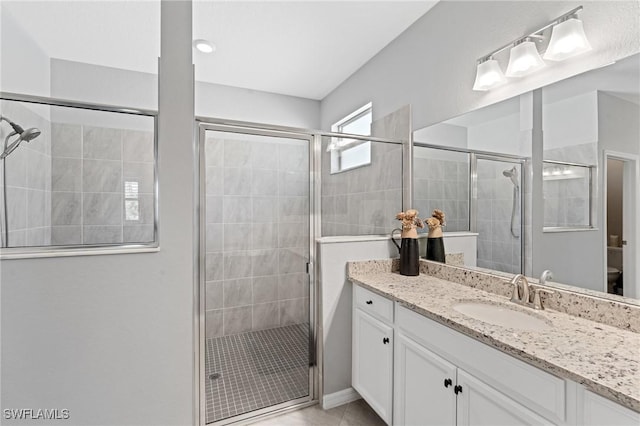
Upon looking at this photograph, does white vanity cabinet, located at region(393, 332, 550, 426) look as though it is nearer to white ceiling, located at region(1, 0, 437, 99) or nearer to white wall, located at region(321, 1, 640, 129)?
white wall, located at region(321, 1, 640, 129)

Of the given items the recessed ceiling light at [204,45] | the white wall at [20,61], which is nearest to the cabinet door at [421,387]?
the recessed ceiling light at [204,45]

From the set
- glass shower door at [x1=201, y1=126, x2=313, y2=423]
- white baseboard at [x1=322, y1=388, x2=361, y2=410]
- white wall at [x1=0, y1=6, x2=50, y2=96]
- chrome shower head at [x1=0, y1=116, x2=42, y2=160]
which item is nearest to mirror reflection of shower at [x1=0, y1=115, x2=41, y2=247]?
chrome shower head at [x1=0, y1=116, x2=42, y2=160]

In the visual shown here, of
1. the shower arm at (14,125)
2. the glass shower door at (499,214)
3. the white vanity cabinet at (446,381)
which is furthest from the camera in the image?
the glass shower door at (499,214)

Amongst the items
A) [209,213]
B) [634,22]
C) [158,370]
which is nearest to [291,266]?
[209,213]

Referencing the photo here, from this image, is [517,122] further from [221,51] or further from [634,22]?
[221,51]

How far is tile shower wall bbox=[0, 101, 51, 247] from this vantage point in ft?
4.96

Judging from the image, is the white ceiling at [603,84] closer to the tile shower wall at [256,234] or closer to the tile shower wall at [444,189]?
the tile shower wall at [444,189]

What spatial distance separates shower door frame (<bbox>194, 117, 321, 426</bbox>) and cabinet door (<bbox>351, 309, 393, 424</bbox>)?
267mm

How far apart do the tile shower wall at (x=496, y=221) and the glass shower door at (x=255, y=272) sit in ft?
3.62

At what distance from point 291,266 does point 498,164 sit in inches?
56.0

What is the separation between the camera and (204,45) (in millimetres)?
2455

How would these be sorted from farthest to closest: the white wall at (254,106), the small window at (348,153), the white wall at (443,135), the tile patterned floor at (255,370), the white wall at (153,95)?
the white wall at (254,106) → the white wall at (153,95) → the small window at (348,153) → the white wall at (443,135) → the tile patterned floor at (255,370)

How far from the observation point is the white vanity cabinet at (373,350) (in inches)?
62.1

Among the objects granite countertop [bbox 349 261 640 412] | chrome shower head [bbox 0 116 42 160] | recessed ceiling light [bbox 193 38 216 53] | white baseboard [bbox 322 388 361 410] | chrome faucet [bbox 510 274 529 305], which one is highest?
Answer: recessed ceiling light [bbox 193 38 216 53]
